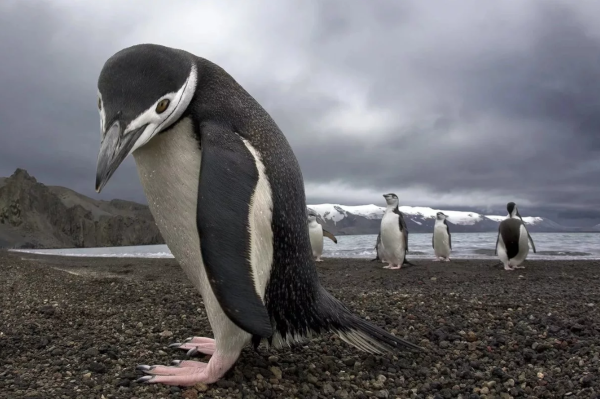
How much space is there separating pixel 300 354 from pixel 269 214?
4.39 feet

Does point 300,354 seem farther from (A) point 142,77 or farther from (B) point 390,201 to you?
(B) point 390,201

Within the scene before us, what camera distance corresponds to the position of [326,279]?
1101 cm

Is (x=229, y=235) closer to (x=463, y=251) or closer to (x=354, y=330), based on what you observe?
(x=354, y=330)

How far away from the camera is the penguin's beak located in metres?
2.21

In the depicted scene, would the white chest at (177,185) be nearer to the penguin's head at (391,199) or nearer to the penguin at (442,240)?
the penguin's head at (391,199)

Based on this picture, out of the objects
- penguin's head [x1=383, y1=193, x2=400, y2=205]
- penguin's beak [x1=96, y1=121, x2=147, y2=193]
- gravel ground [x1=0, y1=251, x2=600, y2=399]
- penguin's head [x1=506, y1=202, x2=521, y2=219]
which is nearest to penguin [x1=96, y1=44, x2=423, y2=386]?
penguin's beak [x1=96, y1=121, x2=147, y2=193]


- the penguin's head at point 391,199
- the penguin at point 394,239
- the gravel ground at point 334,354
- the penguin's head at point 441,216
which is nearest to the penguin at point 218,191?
the gravel ground at point 334,354

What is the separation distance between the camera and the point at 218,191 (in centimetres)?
230

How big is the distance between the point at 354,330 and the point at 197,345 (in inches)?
42.7

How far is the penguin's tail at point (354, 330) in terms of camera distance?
3100 millimetres

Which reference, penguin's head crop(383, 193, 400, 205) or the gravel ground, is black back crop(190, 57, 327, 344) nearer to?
the gravel ground

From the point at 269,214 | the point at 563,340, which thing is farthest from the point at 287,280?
the point at 563,340

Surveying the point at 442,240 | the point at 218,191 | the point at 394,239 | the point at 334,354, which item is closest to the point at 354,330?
Result: the point at 334,354

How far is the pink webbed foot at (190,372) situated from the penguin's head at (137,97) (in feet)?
3.74
